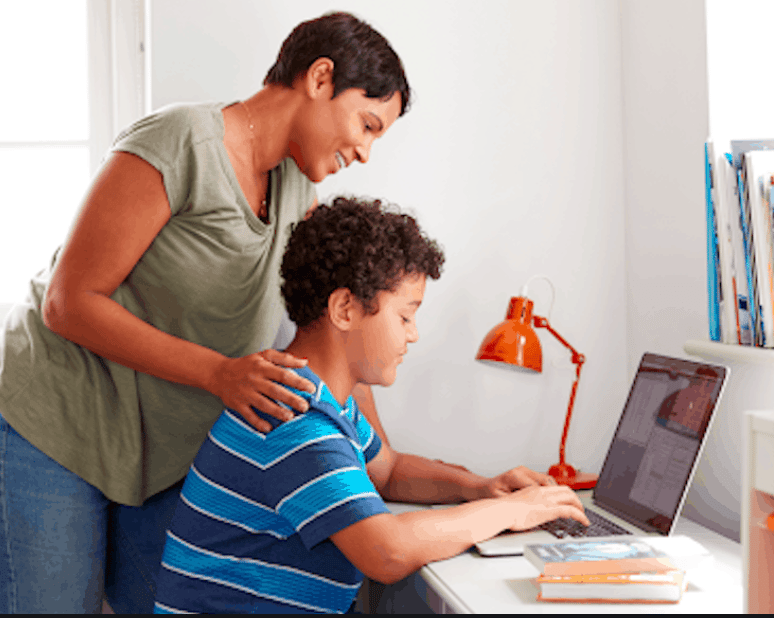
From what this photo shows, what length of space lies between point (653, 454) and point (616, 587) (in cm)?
45

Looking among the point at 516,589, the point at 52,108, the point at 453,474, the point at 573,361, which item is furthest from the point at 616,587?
the point at 52,108

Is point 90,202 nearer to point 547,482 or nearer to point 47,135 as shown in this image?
point 47,135

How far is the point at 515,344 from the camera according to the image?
1536mm

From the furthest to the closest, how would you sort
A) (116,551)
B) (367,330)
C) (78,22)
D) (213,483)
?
(78,22) → (116,551) → (367,330) → (213,483)

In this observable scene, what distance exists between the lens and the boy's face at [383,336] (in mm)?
1176

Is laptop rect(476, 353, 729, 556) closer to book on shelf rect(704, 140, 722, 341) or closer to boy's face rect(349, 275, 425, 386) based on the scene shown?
book on shelf rect(704, 140, 722, 341)

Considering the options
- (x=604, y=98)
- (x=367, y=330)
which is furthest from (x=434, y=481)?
(x=604, y=98)

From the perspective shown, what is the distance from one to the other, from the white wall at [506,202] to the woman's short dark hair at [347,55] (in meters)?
0.43

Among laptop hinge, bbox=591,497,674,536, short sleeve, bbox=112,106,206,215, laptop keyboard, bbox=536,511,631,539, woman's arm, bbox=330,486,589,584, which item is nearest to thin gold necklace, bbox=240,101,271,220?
short sleeve, bbox=112,106,206,215

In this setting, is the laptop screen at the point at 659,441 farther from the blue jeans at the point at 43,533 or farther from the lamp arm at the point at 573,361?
the blue jeans at the point at 43,533

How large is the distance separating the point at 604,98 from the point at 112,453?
138 centimetres

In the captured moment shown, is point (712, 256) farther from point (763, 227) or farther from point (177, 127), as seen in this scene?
point (177, 127)

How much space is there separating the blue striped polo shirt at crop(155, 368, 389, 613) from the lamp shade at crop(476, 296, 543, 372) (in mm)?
531

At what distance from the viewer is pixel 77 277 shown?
3.76 ft
